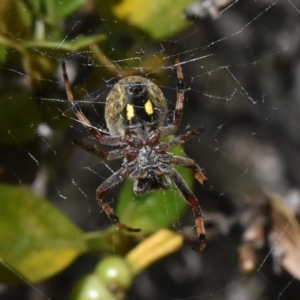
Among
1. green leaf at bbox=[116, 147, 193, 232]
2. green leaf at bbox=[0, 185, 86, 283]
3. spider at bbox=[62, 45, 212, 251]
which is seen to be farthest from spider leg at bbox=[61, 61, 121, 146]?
green leaf at bbox=[0, 185, 86, 283]

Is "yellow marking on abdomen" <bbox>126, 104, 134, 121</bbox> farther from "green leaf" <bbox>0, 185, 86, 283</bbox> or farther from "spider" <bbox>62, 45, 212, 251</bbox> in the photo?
"green leaf" <bbox>0, 185, 86, 283</bbox>

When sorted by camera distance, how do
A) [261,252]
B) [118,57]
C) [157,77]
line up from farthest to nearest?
1. [261,252]
2. [157,77]
3. [118,57]

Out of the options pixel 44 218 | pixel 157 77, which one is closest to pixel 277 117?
pixel 157 77

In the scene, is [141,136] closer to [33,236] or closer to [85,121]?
[85,121]

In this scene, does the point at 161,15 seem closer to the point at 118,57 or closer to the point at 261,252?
the point at 118,57

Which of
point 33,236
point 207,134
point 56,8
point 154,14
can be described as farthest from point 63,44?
point 207,134
